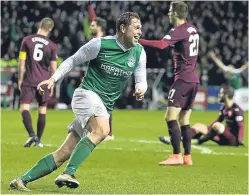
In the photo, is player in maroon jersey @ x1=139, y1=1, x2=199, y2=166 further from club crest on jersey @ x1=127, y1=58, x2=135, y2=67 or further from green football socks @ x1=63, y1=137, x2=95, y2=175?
green football socks @ x1=63, y1=137, x2=95, y2=175

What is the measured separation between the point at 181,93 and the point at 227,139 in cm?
387

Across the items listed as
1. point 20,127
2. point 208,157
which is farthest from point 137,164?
point 20,127

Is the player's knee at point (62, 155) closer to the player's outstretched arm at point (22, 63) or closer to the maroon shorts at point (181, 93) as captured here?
the maroon shorts at point (181, 93)

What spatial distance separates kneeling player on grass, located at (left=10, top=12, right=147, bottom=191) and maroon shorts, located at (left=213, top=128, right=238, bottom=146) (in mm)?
6940

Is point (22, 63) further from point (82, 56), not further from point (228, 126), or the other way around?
point (82, 56)

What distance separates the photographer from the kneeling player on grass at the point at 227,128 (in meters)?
14.7

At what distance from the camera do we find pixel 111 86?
7.93 meters

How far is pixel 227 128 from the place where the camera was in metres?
14.9

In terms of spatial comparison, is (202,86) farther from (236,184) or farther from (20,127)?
(236,184)

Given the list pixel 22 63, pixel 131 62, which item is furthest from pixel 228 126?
pixel 131 62

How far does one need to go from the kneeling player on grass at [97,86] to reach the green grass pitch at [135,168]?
0.34 metres

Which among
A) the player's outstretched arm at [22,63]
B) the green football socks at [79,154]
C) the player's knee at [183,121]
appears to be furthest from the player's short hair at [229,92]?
the green football socks at [79,154]

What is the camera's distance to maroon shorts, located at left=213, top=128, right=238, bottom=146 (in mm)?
14719

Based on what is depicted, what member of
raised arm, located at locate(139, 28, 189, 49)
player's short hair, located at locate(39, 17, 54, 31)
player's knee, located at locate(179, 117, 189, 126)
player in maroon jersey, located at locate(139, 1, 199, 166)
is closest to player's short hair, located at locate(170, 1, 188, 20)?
player in maroon jersey, located at locate(139, 1, 199, 166)
